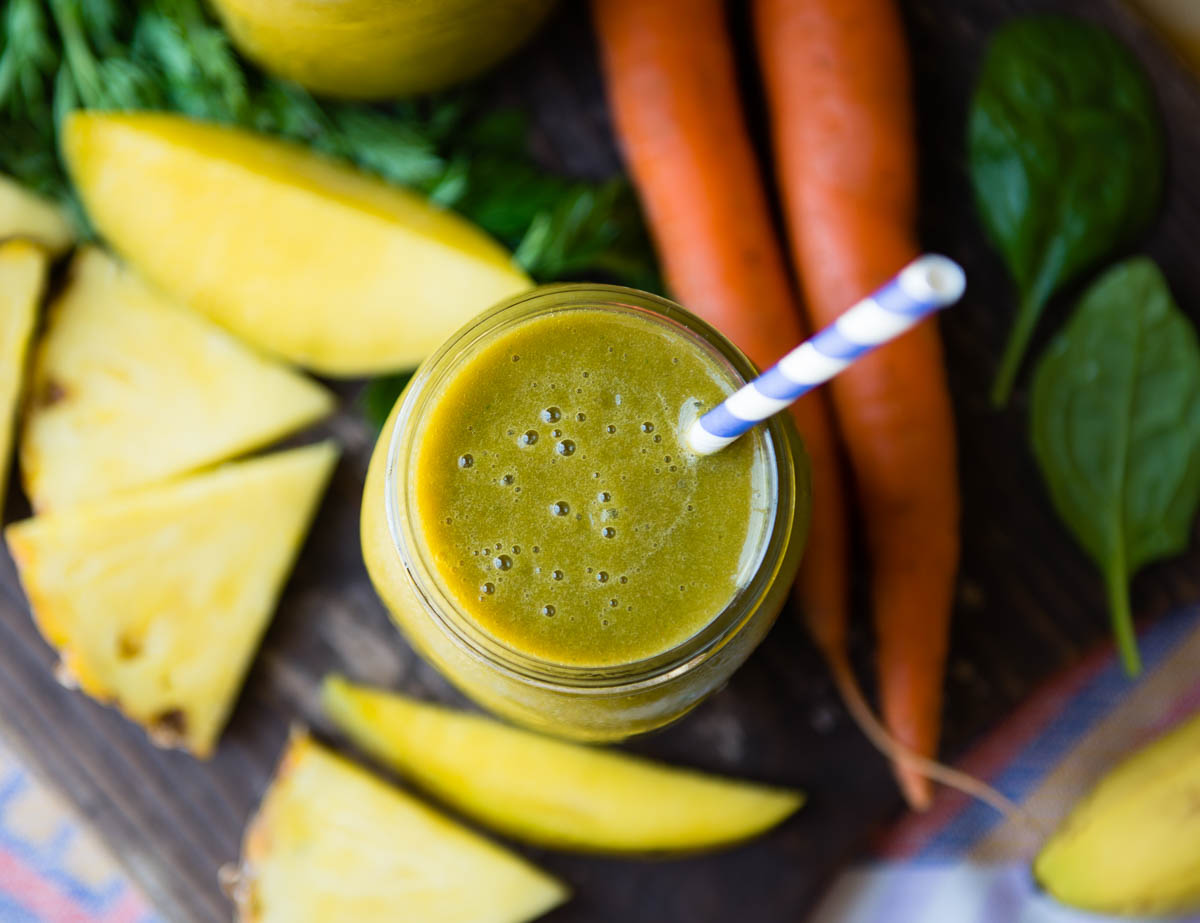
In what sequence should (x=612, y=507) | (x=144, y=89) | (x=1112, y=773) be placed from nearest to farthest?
(x=612, y=507) < (x=144, y=89) < (x=1112, y=773)

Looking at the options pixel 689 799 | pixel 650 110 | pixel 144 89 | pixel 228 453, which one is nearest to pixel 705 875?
pixel 689 799

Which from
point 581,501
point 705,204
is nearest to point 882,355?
point 705,204

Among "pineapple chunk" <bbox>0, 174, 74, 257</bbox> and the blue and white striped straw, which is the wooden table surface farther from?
the blue and white striped straw

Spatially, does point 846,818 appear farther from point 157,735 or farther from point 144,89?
point 144,89

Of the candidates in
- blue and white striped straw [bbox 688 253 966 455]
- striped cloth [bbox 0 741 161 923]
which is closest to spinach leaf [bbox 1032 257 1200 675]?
blue and white striped straw [bbox 688 253 966 455]

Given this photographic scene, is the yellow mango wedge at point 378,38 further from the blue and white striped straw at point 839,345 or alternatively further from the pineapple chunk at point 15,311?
the blue and white striped straw at point 839,345

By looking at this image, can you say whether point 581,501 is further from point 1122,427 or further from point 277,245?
point 1122,427
